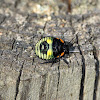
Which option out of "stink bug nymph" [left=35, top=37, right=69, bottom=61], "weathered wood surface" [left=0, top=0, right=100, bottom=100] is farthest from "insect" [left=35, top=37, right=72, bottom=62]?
"weathered wood surface" [left=0, top=0, right=100, bottom=100]

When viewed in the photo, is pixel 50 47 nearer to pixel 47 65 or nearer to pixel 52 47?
pixel 52 47

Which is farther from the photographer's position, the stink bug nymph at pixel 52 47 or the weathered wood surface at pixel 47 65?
the stink bug nymph at pixel 52 47

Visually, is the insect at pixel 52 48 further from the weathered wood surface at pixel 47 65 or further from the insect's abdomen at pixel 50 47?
the weathered wood surface at pixel 47 65

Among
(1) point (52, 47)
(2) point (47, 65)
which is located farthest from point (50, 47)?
(2) point (47, 65)

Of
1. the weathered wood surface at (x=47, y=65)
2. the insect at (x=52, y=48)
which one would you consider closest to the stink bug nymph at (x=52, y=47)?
the insect at (x=52, y=48)

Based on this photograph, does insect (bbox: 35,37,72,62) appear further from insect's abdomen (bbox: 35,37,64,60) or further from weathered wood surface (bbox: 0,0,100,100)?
weathered wood surface (bbox: 0,0,100,100)

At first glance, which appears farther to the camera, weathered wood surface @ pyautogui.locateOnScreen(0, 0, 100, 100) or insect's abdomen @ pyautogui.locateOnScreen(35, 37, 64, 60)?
insect's abdomen @ pyautogui.locateOnScreen(35, 37, 64, 60)

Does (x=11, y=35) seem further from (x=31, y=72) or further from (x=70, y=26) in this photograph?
(x=70, y=26)
